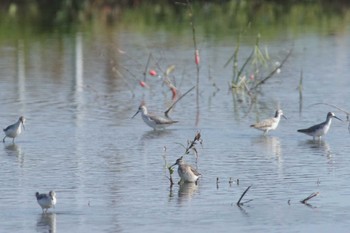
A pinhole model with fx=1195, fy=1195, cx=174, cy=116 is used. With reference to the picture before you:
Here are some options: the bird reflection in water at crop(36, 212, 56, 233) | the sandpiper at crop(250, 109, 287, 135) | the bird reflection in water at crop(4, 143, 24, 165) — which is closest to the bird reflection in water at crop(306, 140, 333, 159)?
the sandpiper at crop(250, 109, 287, 135)

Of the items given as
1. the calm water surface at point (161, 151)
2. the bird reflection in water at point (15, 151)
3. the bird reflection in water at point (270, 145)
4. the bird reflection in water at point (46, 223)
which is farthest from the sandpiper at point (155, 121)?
the bird reflection in water at point (46, 223)

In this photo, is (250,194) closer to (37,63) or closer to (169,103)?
(169,103)

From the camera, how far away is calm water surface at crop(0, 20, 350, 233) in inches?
476

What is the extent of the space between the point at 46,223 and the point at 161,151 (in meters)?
4.45

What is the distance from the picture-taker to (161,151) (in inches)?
635

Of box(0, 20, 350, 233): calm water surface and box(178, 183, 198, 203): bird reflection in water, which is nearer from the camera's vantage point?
box(0, 20, 350, 233): calm water surface

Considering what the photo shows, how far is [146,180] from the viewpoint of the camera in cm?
1398

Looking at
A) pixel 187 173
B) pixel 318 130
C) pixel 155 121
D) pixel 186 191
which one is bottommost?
pixel 186 191

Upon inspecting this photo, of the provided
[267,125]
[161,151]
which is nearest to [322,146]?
[267,125]

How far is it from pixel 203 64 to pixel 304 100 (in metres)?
5.40

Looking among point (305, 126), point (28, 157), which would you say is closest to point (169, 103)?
point (305, 126)

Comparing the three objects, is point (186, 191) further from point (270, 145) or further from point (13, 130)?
point (13, 130)

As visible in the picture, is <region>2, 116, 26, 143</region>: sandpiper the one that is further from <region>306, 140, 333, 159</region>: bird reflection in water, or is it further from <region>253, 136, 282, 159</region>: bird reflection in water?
<region>306, 140, 333, 159</region>: bird reflection in water

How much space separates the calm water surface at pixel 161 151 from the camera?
39.7ft
